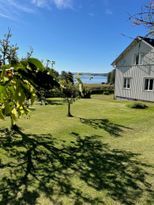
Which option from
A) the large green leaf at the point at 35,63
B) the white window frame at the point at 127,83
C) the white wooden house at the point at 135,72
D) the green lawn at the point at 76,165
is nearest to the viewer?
the large green leaf at the point at 35,63

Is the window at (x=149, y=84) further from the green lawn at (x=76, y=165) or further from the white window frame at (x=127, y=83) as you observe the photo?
the green lawn at (x=76, y=165)

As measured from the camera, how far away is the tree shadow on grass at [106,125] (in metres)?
12.5

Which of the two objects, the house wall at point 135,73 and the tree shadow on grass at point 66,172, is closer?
the tree shadow on grass at point 66,172

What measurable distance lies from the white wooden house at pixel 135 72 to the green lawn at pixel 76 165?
12614 mm

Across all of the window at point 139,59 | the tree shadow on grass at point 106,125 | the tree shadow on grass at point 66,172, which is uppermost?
the window at point 139,59

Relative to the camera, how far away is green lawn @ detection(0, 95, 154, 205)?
5.89m

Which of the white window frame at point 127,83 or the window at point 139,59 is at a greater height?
the window at point 139,59

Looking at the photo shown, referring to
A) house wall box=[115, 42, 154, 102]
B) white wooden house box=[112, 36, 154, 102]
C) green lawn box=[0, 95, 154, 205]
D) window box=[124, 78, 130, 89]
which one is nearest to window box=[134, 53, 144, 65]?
white wooden house box=[112, 36, 154, 102]

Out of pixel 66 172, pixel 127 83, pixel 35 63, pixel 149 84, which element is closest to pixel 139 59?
pixel 149 84

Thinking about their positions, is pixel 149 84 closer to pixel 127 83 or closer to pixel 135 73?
pixel 135 73

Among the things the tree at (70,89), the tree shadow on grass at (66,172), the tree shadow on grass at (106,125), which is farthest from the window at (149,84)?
the tree shadow on grass at (66,172)

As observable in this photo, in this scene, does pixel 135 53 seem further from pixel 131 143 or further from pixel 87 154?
pixel 87 154

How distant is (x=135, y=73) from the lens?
26594 mm

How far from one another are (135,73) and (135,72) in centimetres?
11
